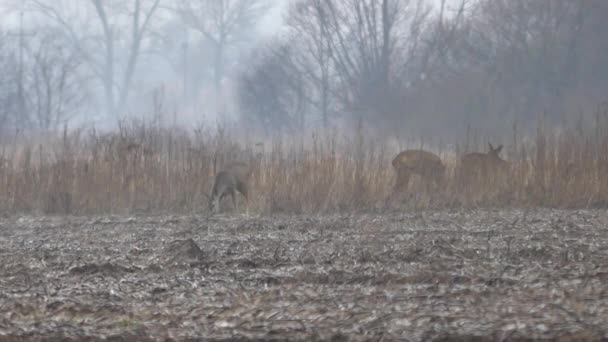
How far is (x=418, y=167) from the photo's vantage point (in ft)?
26.7

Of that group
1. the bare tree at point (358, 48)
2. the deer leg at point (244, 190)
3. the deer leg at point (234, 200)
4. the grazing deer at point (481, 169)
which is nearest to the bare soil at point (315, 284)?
the deer leg at point (234, 200)

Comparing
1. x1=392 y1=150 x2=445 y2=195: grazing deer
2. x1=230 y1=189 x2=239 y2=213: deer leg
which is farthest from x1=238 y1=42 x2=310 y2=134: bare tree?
x1=230 y1=189 x2=239 y2=213: deer leg

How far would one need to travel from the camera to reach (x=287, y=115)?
33.5 metres

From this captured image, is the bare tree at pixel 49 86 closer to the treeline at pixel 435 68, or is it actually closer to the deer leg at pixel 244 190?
the treeline at pixel 435 68

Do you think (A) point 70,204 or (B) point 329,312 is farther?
(A) point 70,204

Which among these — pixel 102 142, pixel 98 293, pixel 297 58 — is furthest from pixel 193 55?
pixel 98 293

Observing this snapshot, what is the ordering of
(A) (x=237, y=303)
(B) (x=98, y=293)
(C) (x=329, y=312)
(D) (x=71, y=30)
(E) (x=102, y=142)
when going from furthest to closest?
(D) (x=71, y=30), (E) (x=102, y=142), (B) (x=98, y=293), (A) (x=237, y=303), (C) (x=329, y=312)

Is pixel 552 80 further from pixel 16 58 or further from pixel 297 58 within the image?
pixel 16 58

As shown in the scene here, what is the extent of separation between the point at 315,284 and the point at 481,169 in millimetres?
4898

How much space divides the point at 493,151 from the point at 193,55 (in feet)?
145

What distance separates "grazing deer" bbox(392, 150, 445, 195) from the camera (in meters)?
7.96

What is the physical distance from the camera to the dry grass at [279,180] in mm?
7422

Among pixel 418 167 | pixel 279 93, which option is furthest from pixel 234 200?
pixel 279 93

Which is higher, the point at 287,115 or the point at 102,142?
the point at 287,115
